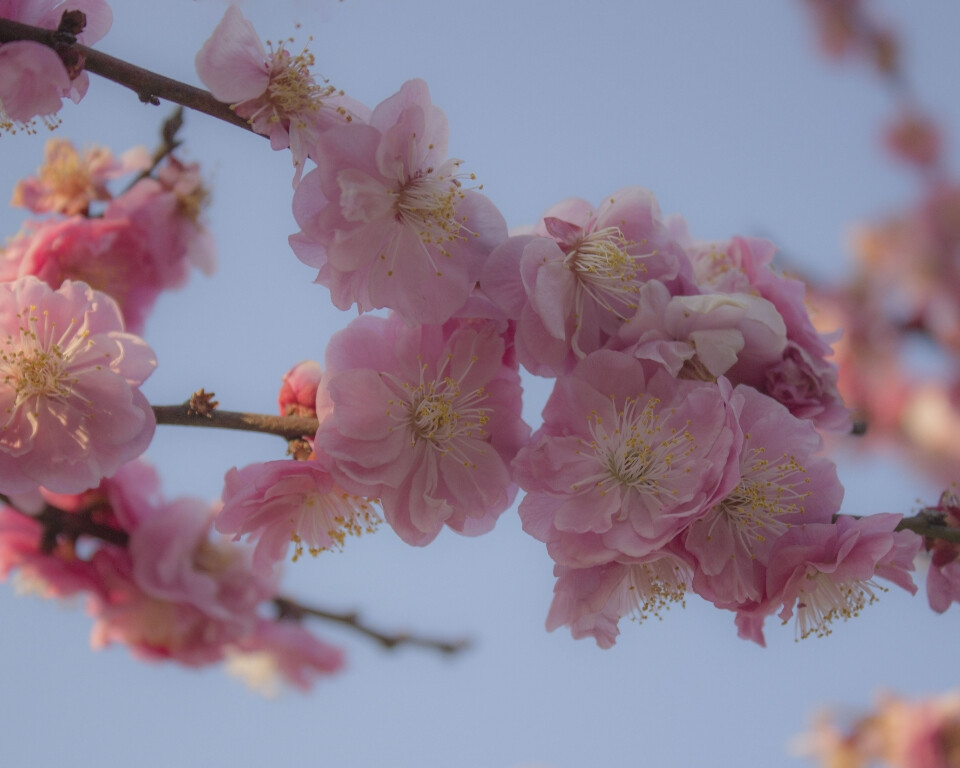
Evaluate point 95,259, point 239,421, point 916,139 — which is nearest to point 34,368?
point 239,421

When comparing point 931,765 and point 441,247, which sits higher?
point 441,247

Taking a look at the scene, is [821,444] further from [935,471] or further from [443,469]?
[935,471]

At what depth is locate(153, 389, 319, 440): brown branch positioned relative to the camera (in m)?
1.02

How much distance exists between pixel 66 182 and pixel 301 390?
2.98 ft

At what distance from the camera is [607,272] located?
3.38ft

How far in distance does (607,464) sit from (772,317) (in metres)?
0.29

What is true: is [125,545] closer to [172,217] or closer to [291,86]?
[172,217]

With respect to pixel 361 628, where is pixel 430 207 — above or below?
above

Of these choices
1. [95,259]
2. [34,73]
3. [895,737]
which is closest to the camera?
[34,73]

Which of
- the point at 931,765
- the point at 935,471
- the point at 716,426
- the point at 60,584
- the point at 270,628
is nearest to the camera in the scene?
the point at 716,426

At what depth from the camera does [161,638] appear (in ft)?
6.71

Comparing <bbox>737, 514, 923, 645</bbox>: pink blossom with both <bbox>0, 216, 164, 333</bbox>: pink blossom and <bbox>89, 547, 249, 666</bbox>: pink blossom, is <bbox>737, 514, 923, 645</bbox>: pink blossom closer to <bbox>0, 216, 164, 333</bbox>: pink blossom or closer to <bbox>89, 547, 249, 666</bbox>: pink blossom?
<bbox>0, 216, 164, 333</bbox>: pink blossom

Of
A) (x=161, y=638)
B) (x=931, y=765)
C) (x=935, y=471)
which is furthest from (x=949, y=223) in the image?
(x=161, y=638)

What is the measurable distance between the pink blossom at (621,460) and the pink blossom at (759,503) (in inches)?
2.4
